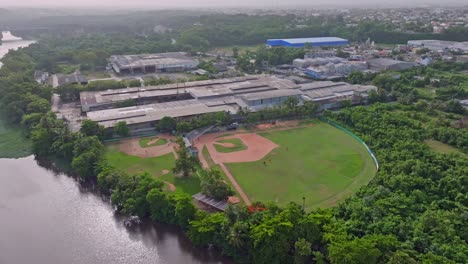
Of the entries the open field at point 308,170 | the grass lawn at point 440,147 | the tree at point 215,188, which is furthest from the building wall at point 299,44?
the tree at point 215,188

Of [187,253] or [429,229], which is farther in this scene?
[187,253]

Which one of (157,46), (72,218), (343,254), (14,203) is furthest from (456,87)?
(157,46)

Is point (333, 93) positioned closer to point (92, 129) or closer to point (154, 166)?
point (154, 166)

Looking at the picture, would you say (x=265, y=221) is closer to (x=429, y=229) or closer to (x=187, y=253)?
(x=187, y=253)

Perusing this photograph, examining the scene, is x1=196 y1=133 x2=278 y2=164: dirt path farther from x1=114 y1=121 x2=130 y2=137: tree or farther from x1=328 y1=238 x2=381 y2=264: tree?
x1=328 y1=238 x2=381 y2=264: tree

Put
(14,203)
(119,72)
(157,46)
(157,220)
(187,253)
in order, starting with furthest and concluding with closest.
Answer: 1. (157,46)
2. (119,72)
3. (14,203)
4. (157,220)
5. (187,253)
